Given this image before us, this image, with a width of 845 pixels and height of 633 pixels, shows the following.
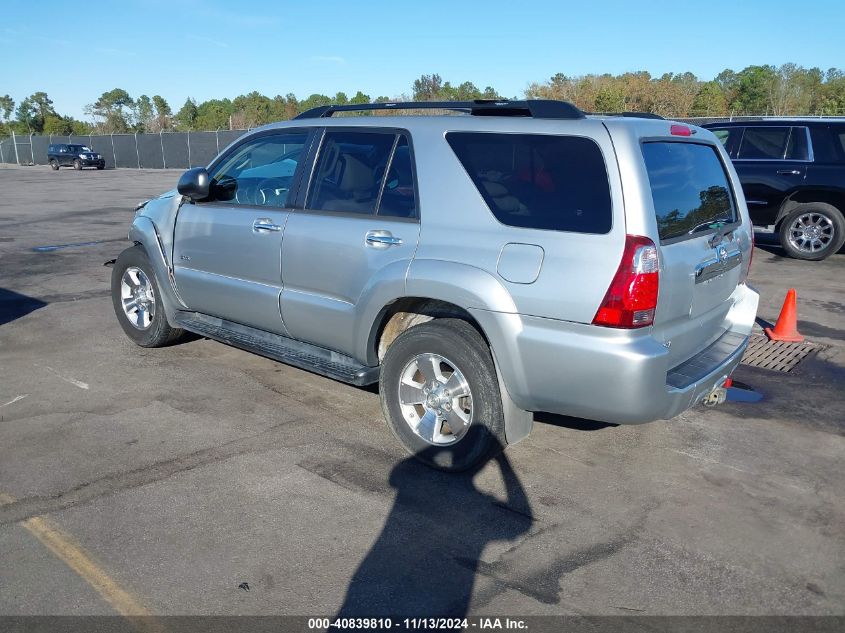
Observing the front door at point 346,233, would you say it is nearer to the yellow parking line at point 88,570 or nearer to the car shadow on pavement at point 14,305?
the yellow parking line at point 88,570

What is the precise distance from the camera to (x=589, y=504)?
389 cm

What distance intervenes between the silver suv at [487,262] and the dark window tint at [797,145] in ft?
22.8

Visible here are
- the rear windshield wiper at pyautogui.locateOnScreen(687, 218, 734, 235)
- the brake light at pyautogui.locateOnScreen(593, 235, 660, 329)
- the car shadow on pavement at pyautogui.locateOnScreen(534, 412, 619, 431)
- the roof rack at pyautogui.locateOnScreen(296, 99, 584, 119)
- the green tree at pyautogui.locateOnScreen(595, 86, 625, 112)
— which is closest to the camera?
the brake light at pyautogui.locateOnScreen(593, 235, 660, 329)

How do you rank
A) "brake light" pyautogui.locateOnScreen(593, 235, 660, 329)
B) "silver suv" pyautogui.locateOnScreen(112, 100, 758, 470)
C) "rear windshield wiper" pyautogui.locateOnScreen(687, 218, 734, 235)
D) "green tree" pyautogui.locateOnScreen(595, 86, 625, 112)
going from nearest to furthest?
1. "brake light" pyautogui.locateOnScreen(593, 235, 660, 329)
2. "silver suv" pyautogui.locateOnScreen(112, 100, 758, 470)
3. "rear windshield wiper" pyautogui.locateOnScreen(687, 218, 734, 235)
4. "green tree" pyautogui.locateOnScreen(595, 86, 625, 112)

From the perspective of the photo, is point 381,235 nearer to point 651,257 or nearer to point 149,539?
point 651,257

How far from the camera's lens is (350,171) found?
15.6 ft

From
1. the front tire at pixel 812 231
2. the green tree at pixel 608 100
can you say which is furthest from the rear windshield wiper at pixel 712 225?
the green tree at pixel 608 100

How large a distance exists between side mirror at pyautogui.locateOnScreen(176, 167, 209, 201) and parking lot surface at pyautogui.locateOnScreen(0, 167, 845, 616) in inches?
55.4

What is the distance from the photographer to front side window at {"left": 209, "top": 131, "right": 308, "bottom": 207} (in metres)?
5.12

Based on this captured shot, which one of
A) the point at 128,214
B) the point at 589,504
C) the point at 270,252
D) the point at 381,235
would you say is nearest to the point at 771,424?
the point at 589,504

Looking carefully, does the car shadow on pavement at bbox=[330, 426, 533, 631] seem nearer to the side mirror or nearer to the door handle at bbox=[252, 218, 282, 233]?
the door handle at bbox=[252, 218, 282, 233]

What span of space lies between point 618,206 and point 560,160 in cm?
43

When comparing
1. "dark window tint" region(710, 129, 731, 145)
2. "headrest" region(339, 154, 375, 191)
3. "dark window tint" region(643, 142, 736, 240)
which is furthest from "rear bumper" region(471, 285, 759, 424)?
"dark window tint" region(710, 129, 731, 145)

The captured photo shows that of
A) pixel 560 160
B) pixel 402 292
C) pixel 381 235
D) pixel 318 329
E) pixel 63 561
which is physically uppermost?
pixel 560 160
